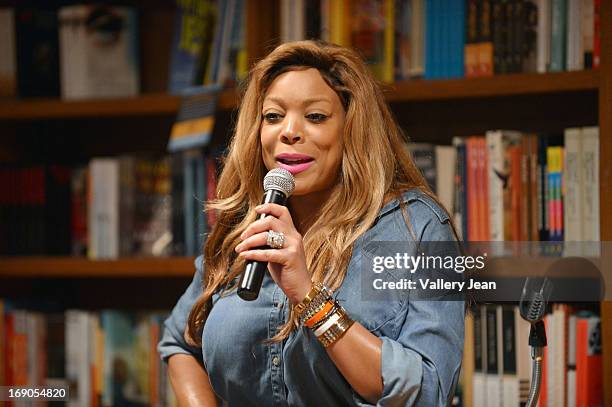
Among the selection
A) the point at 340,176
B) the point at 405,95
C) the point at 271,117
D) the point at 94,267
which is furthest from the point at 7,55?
the point at 340,176

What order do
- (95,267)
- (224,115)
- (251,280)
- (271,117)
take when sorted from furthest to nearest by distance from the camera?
(224,115) < (95,267) < (271,117) < (251,280)

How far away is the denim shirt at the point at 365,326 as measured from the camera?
4.05 feet

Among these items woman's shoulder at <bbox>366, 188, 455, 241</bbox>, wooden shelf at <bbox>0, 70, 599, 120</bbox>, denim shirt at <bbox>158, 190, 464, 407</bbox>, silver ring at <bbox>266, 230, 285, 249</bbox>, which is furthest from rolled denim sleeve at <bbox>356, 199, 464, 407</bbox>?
wooden shelf at <bbox>0, 70, 599, 120</bbox>

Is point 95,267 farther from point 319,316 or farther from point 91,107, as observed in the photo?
point 319,316

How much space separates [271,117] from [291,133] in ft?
0.23

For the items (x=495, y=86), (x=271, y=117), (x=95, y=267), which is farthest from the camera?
(x=95, y=267)

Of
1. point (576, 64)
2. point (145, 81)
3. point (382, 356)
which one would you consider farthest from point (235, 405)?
point (145, 81)

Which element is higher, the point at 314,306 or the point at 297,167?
the point at 297,167

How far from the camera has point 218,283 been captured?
1.51 meters

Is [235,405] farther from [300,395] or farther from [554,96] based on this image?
[554,96]

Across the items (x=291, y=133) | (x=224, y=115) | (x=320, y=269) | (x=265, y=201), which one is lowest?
(x=320, y=269)

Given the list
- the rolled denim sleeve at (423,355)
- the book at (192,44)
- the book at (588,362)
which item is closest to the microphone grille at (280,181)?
the rolled denim sleeve at (423,355)

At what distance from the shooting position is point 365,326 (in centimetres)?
132

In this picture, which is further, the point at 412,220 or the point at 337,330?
the point at 412,220
